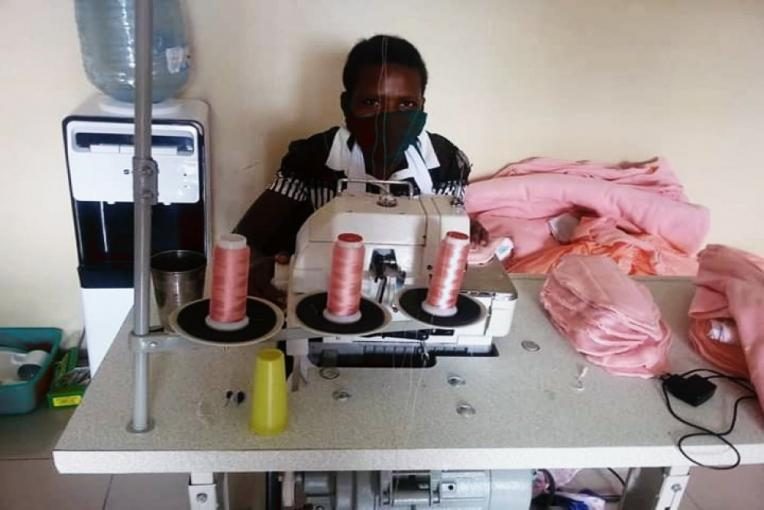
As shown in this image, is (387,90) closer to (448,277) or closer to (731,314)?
(448,277)

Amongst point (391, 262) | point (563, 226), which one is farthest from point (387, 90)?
point (563, 226)

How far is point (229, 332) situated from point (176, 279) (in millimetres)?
332

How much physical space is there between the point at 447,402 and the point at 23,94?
5.38 ft

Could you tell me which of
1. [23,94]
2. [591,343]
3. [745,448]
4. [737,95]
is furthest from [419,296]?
[737,95]

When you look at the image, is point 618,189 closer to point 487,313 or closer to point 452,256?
point 487,313

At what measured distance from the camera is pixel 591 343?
3.54ft

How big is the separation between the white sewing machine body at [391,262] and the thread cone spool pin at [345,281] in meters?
0.15

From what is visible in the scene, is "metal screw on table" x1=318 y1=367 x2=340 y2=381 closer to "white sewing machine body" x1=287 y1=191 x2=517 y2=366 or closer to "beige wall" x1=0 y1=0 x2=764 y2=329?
"white sewing machine body" x1=287 y1=191 x2=517 y2=366

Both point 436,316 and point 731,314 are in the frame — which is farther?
point 731,314

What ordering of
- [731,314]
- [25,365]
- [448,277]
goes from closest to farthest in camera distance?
[448,277] < [731,314] < [25,365]

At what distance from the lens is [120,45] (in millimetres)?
1684

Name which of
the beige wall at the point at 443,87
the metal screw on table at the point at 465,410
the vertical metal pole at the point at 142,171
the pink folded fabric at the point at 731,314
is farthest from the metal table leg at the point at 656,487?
the beige wall at the point at 443,87

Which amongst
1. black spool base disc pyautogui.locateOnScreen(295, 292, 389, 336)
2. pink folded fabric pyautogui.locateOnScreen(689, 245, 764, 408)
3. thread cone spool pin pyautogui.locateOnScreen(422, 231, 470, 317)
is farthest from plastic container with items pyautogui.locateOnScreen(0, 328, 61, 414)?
pink folded fabric pyautogui.locateOnScreen(689, 245, 764, 408)

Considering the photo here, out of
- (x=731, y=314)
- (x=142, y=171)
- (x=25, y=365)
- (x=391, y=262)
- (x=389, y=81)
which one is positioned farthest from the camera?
(x=25, y=365)
